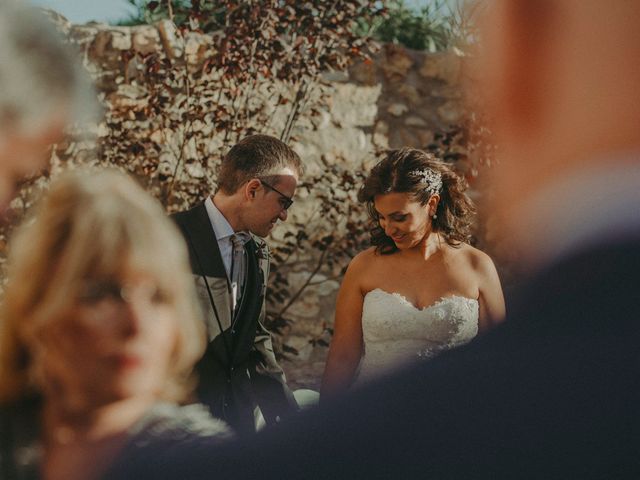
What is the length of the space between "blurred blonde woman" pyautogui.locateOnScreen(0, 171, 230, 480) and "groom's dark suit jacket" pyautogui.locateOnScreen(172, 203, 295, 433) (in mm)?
1651

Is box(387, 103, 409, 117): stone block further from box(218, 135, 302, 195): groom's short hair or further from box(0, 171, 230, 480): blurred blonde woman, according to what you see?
box(0, 171, 230, 480): blurred blonde woman

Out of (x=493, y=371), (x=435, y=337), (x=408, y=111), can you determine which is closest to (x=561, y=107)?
(x=493, y=371)

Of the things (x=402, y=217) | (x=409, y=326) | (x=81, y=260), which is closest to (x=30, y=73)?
(x=81, y=260)

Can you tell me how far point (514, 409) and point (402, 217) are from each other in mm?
2730

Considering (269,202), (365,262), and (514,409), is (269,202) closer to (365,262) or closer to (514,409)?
(365,262)

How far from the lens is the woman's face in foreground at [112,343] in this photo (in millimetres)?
790

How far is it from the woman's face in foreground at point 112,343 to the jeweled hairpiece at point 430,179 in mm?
2558

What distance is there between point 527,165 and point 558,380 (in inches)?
7.6

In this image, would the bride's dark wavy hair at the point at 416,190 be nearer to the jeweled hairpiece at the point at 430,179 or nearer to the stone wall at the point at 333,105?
the jeweled hairpiece at the point at 430,179

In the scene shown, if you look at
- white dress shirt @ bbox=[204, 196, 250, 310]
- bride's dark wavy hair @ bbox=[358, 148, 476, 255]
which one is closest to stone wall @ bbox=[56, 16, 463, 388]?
bride's dark wavy hair @ bbox=[358, 148, 476, 255]

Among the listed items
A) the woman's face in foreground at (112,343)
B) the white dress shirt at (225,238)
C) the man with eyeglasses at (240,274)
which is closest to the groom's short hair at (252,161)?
the man with eyeglasses at (240,274)

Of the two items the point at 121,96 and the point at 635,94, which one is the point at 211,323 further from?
the point at 121,96

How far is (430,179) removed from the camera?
336 centimetres

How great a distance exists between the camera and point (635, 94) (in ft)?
1.87
